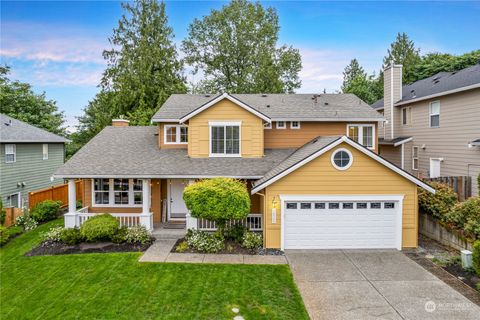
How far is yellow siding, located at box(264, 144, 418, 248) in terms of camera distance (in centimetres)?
1165

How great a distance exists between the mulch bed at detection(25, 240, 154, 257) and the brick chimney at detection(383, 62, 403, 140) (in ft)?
60.2

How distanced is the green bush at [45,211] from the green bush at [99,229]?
5.43m

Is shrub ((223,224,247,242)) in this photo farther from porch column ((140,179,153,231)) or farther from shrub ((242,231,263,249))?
porch column ((140,179,153,231))

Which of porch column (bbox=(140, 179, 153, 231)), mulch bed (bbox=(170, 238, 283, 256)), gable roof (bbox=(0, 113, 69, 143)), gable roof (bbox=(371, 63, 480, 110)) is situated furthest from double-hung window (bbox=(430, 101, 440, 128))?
gable roof (bbox=(0, 113, 69, 143))

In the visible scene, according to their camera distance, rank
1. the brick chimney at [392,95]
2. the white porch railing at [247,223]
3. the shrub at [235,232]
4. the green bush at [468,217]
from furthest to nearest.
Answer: the brick chimney at [392,95] → the white porch railing at [247,223] → the shrub at [235,232] → the green bush at [468,217]

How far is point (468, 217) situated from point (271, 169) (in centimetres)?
765

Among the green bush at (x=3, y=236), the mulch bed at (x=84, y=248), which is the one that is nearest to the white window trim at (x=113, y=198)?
the mulch bed at (x=84, y=248)

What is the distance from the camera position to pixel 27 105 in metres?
31.8

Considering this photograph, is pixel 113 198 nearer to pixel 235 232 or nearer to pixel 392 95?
pixel 235 232

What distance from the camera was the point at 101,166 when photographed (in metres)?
14.2

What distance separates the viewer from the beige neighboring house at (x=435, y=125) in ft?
49.7

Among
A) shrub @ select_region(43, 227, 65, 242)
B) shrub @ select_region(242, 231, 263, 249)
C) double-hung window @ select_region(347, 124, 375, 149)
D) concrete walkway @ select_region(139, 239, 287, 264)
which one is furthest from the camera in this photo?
double-hung window @ select_region(347, 124, 375, 149)

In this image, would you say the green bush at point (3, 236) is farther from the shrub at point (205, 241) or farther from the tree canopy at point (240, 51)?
the tree canopy at point (240, 51)

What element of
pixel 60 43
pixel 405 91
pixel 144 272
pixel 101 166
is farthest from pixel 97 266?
pixel 405 91
